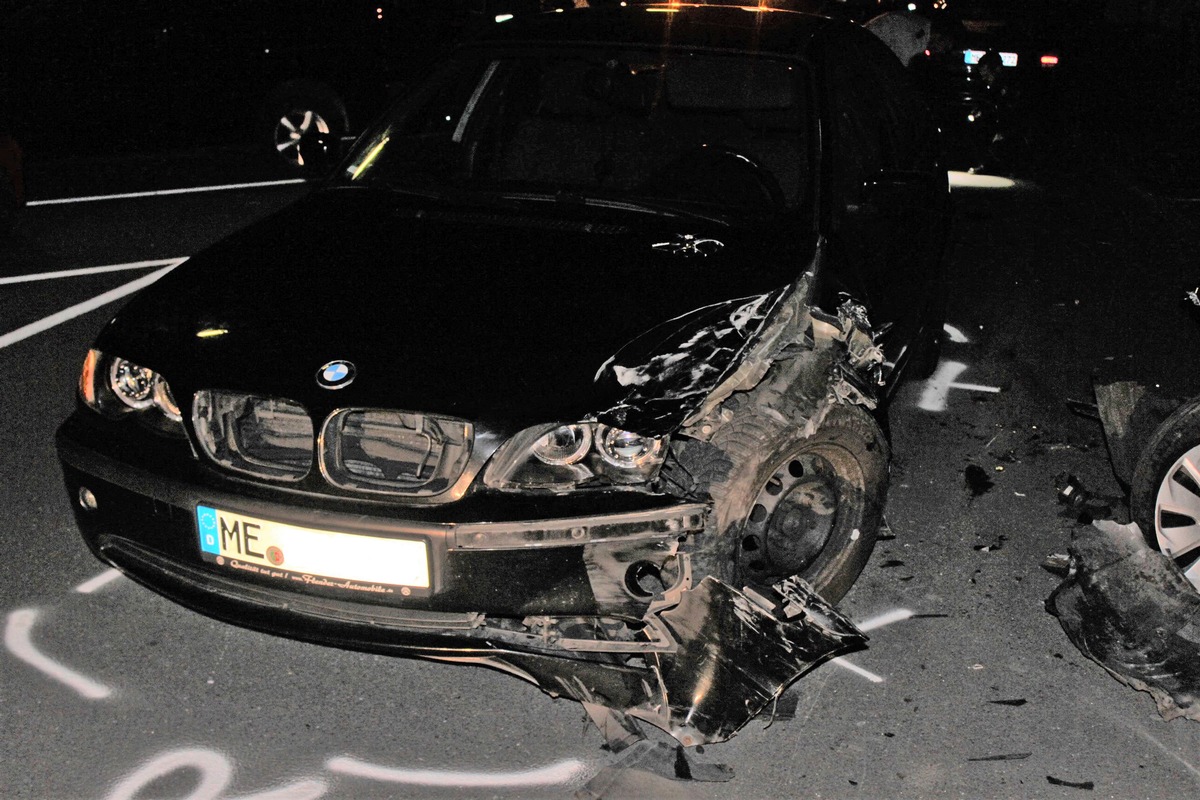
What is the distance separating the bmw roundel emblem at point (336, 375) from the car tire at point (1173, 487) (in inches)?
97.2

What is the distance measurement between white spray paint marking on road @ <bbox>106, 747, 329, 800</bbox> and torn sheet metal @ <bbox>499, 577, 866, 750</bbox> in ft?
1.98

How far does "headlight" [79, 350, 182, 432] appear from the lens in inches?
137

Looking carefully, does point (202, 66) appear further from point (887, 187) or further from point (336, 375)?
point (336, 375)

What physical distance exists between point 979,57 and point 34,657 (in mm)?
12554

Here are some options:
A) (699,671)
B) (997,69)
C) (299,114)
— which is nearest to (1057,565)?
(699,671)

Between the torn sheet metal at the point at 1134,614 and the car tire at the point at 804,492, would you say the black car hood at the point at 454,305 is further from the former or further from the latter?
the torn sheet metal at the point at 1134,614

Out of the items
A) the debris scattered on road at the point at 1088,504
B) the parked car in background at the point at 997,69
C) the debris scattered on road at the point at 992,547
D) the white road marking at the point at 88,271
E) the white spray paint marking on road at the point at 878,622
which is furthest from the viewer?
the parked car in background at the point at 997,69

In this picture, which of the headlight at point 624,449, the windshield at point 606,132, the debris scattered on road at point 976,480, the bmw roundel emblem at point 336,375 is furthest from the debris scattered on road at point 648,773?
the debris scattered on road at point 976,480

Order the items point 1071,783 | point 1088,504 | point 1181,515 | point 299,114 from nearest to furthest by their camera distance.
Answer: point 1071,783
point 1181,515
point 1088,504
point 299,114

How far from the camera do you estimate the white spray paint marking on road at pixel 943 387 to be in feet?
19.7

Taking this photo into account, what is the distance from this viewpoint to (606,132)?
4.74m

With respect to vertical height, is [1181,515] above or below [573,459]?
below

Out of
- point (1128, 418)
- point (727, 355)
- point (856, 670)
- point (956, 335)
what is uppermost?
point (727, 355)

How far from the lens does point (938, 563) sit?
4414 millimetres
